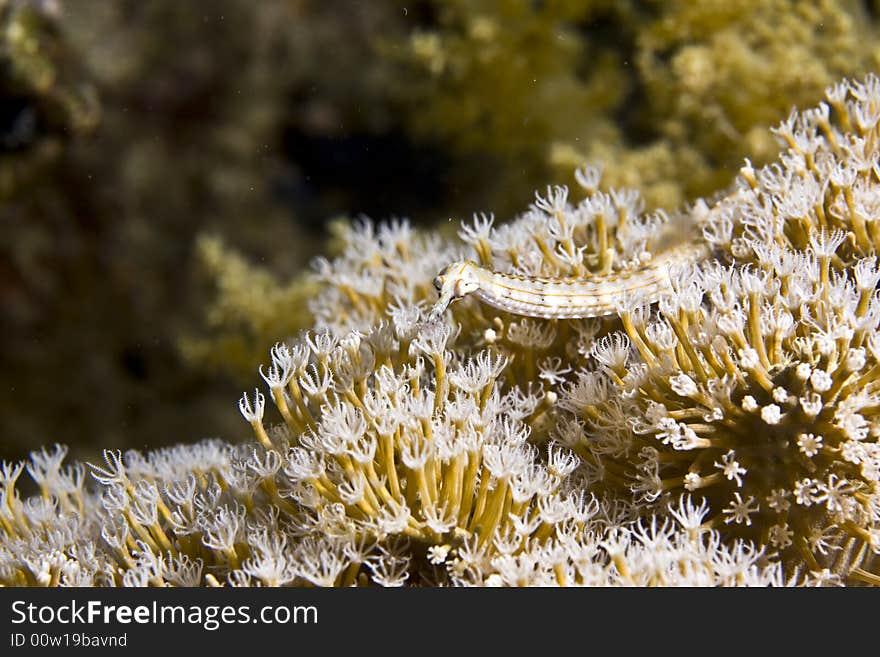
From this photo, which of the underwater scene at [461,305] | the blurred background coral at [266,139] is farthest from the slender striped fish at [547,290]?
the blurred background coral at [266,139]

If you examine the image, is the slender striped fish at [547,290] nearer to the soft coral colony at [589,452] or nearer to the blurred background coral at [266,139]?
the soft coral colony at [589,452]

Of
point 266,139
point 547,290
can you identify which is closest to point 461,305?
point 547,290

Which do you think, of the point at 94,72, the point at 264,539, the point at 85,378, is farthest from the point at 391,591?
the point at 85,378

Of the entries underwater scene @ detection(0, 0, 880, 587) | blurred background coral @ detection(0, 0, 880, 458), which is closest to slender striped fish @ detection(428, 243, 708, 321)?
underwater scene @ detection(0, 0, 880, 587)

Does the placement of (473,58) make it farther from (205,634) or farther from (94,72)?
(205,634)

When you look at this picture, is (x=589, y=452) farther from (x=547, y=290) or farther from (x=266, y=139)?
(x=266, y=139)

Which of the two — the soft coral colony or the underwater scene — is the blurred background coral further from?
the soft coral colony
